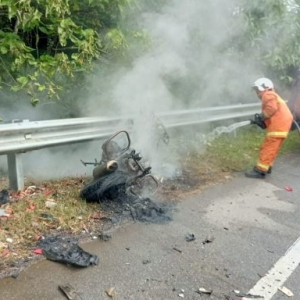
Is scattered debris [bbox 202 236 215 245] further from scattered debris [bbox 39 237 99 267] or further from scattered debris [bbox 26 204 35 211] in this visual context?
scattered debris [bbox 26 204 35 211]

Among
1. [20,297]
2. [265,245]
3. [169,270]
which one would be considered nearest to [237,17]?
[265,245]

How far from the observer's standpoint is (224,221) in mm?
3760

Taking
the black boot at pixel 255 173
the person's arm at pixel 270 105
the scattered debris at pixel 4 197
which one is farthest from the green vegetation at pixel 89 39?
the black boot at pixel 255 173

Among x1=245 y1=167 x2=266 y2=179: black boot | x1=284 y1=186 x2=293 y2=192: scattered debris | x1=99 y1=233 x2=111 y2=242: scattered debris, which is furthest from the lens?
x1=245 y1=167 x2=266 y2=179: black boot

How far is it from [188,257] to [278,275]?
0.67 metres

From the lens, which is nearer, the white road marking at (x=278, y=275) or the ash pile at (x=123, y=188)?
the white road marking at (x=278, y=275)

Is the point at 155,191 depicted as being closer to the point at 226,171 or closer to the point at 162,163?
the point at 162,163

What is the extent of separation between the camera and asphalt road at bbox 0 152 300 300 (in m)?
2.52

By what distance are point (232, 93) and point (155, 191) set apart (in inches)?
171

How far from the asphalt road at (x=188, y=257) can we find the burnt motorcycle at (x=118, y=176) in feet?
1.50

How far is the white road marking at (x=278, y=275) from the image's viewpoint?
261 cm

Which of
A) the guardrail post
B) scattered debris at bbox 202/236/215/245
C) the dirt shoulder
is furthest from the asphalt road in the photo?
the guardrail post

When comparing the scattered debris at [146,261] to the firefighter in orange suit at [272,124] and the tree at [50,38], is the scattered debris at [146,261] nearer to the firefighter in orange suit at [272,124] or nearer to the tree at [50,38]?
the tree at [50,38]

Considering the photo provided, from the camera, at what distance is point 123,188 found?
386 cm
